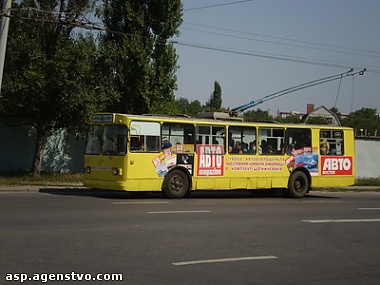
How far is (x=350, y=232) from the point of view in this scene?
11.6m

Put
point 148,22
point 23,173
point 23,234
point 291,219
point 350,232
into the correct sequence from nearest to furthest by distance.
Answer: point 23,234
point 350,232
point 291,219
point 23,173
point 148,22

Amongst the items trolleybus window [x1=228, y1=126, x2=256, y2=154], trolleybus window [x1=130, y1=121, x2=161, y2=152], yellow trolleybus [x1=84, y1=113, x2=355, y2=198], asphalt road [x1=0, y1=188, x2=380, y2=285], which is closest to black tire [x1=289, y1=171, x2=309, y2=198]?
yellow trolleybus [x1=84, y1=113, x2=355, y2=198]

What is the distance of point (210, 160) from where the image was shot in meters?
18.5

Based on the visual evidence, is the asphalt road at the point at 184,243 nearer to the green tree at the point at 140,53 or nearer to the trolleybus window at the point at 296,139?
the trolleybus window at the point at 296,139

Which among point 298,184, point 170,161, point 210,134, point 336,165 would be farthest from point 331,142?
point 170,161

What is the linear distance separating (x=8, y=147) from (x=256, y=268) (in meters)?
19.7

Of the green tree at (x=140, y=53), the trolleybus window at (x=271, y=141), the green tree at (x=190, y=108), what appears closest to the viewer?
the trolleybus window at (x=271, y=141)

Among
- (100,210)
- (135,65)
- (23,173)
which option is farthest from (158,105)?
(100,210)

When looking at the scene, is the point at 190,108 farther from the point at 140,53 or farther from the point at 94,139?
the point at 94,139

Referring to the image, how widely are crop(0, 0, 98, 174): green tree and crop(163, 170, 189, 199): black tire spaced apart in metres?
6.15

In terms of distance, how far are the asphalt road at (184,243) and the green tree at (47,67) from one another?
22.7 ft

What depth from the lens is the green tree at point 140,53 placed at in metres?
25.0

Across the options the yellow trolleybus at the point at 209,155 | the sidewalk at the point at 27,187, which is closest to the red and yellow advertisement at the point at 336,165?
the yellow trolleybus at the point at 209,155

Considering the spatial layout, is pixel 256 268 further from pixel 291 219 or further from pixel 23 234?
pixel 291 219
